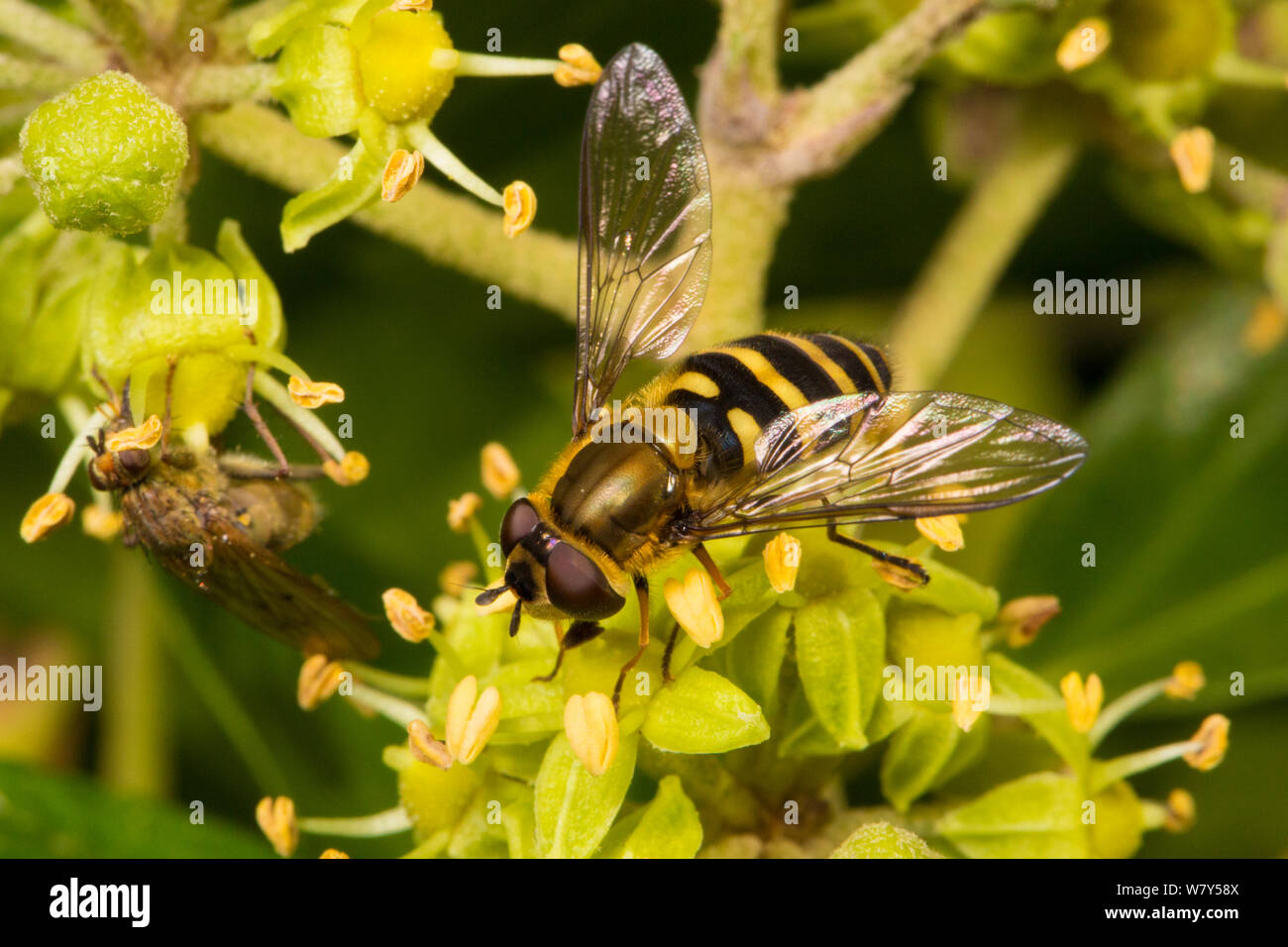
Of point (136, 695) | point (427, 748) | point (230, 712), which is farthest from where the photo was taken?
point (136, 695)

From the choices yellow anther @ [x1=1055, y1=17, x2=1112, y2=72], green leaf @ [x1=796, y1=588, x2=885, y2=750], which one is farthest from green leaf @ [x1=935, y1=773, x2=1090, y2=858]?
yellow anther @ [x1=1055, y1=17, x2=1112, y2=72]

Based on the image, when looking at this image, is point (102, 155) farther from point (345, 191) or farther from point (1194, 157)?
point (1194, 157)

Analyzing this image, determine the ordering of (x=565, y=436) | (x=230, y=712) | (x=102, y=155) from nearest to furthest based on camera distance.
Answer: (x=102, y=155) → (x=230, y=712) → (x=565, y=436)

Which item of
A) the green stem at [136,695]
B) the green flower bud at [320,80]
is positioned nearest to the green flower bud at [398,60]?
the green flower bud at [320,80]

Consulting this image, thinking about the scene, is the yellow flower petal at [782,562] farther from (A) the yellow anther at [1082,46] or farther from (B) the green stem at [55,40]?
(B) the green stem at [55,40]

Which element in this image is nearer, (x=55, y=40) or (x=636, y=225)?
(x=55, y=40)

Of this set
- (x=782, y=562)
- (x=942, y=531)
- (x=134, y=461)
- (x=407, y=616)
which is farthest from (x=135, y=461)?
(x=942, y=531)

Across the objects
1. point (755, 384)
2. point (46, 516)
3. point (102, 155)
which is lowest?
point (46, 516)
